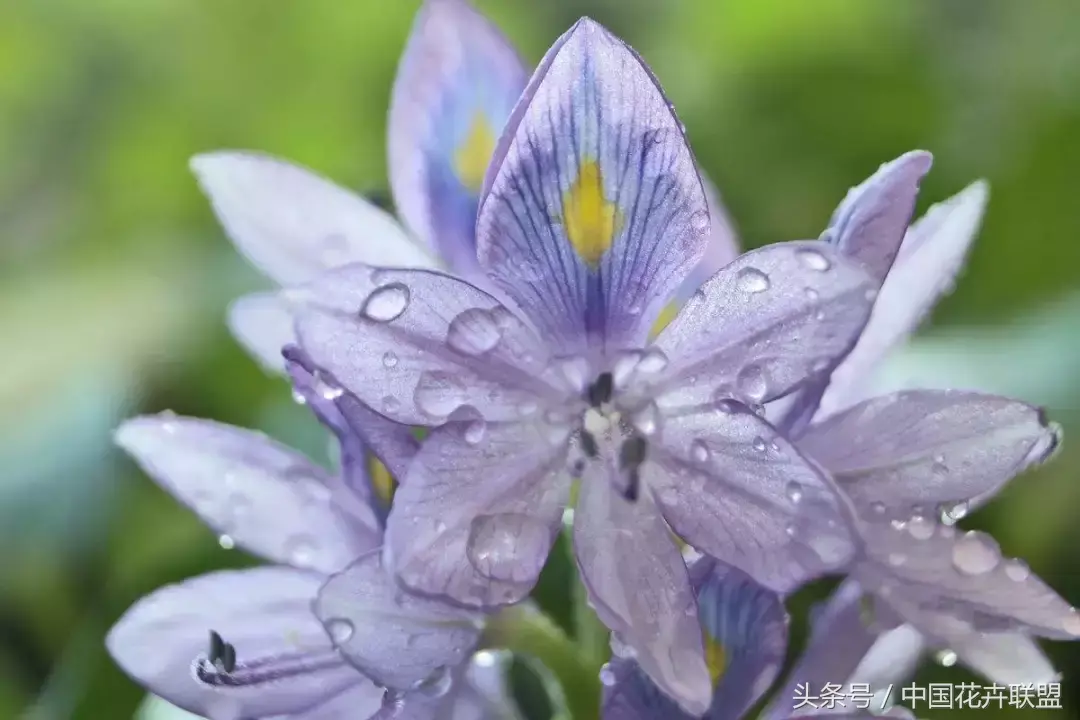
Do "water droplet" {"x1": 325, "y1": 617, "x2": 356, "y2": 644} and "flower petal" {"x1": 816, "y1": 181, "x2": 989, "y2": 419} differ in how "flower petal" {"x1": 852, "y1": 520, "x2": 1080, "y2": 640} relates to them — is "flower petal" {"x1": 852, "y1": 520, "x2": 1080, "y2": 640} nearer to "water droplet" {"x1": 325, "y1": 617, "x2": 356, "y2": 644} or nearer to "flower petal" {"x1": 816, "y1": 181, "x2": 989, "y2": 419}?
"flower petal" {"x1": 816, "y1": 181, "x2": 989, "y2": 419}

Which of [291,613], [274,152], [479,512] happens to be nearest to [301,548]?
[291,613]

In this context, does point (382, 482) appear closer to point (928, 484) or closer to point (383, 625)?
point (383, 625)

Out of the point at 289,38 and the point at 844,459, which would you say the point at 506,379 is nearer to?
the point at 844,459

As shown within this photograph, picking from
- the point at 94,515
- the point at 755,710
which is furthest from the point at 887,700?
the point at 94,515

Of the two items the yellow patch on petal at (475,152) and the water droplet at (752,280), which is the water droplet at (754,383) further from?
the yellow patch on petal at (475,152)

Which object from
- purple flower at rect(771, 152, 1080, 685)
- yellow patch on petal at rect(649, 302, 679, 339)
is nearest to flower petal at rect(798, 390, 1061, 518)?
purple flower at rect(771, 152, 1080, 685)

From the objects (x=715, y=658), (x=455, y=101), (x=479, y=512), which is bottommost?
(x=715, y=658)
